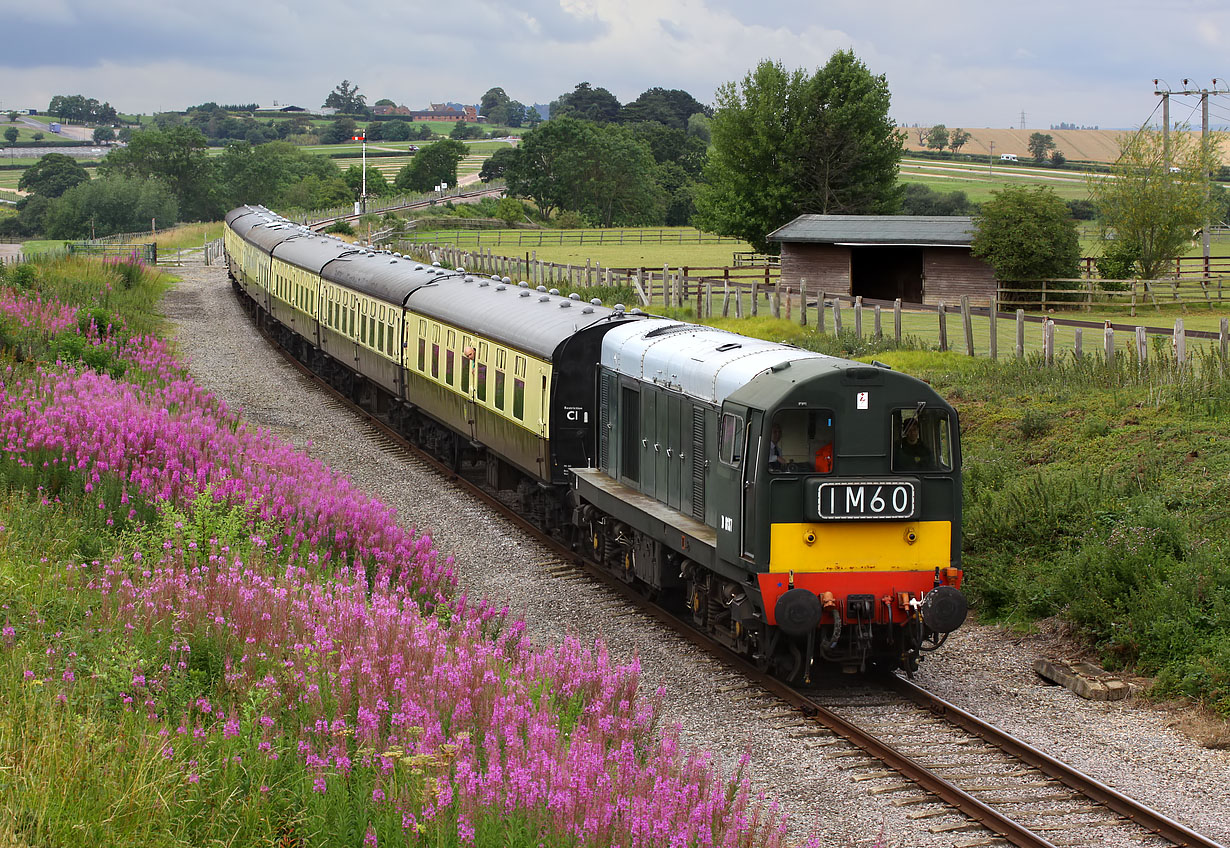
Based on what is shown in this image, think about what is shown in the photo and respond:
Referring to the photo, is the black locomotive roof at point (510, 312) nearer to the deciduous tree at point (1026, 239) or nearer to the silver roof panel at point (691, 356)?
the silver roof panel at point (691, 356)

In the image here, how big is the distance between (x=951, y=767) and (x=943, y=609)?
175 cm

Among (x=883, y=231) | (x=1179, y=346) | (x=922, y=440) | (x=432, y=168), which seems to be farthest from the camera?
(x=432, y=168)

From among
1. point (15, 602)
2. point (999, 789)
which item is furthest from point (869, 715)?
point (15, 602)

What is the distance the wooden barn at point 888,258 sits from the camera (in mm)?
41594

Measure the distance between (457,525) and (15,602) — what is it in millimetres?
9677

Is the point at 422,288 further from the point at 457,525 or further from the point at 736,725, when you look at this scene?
the point at 736,725

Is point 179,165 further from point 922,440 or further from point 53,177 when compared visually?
point 922,440

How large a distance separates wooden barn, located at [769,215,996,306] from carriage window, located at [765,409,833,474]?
30261mm

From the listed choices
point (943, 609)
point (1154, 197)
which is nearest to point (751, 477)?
point (943, 609)

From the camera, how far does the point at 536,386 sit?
57.0 feet

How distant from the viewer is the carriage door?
1127 cm

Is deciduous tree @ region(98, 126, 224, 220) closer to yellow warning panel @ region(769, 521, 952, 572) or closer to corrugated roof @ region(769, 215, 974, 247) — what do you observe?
corrugated roof @ region(769, 215, 974, 247)

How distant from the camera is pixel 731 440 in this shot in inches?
470

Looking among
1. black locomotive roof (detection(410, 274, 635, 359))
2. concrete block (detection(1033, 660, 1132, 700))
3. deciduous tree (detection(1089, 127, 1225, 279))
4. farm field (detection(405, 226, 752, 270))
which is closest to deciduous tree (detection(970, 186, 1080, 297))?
deciduous tree (detection(1089, 127, 1225, 279))
